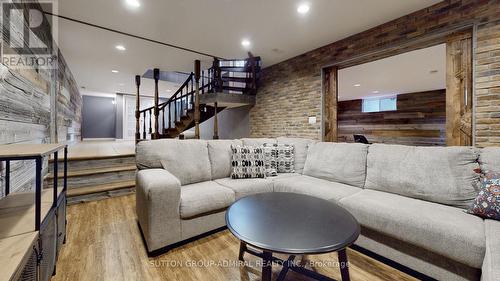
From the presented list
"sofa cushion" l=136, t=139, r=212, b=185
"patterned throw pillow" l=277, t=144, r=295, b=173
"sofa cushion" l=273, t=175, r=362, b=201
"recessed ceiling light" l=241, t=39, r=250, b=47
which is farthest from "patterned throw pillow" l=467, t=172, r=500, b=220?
"recessed ceiling light" l=241, t=39, r=250, b=47

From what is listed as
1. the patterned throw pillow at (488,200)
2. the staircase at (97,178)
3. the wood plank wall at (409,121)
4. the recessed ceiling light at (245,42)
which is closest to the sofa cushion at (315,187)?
the patterned throw pillow at (488,200)

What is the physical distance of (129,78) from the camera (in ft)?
19.9

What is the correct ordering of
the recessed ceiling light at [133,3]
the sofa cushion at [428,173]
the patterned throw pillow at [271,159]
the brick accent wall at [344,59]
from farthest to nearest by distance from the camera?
1. the patterned throw pillow at [271,159]
2. the recessed ceiling light at [133,3]
3. the brick accent wall at [344,59]
4. the sofa cushion at [428,173]

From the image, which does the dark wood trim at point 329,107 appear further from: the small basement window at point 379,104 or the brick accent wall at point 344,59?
the small basement window at point 379,104

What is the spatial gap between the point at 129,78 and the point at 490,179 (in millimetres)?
7374

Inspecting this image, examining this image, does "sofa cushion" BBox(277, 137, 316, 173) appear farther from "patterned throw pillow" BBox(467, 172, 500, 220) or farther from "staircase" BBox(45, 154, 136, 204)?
"staircase" BBox(45, 154, 136, 204)

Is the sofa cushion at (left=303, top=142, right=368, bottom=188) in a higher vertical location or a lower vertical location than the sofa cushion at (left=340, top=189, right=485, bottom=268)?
higher

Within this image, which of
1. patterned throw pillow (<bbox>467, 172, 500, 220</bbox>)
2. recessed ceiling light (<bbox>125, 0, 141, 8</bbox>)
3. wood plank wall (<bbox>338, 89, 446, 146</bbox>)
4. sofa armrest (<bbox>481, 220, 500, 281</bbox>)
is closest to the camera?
sofa armrest (<bbox>481, 220, 500, 281</bbox>)

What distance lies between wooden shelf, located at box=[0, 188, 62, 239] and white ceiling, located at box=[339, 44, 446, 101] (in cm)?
481

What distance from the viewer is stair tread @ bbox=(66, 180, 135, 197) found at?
2828mm

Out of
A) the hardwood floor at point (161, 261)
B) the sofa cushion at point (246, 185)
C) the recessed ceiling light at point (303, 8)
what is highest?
the recessed ceiling light at point (303, 8)

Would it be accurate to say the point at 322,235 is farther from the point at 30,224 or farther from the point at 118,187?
the point at 118,187

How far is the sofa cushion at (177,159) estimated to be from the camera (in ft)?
7.18

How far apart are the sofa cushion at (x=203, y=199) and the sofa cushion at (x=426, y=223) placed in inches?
43.5
